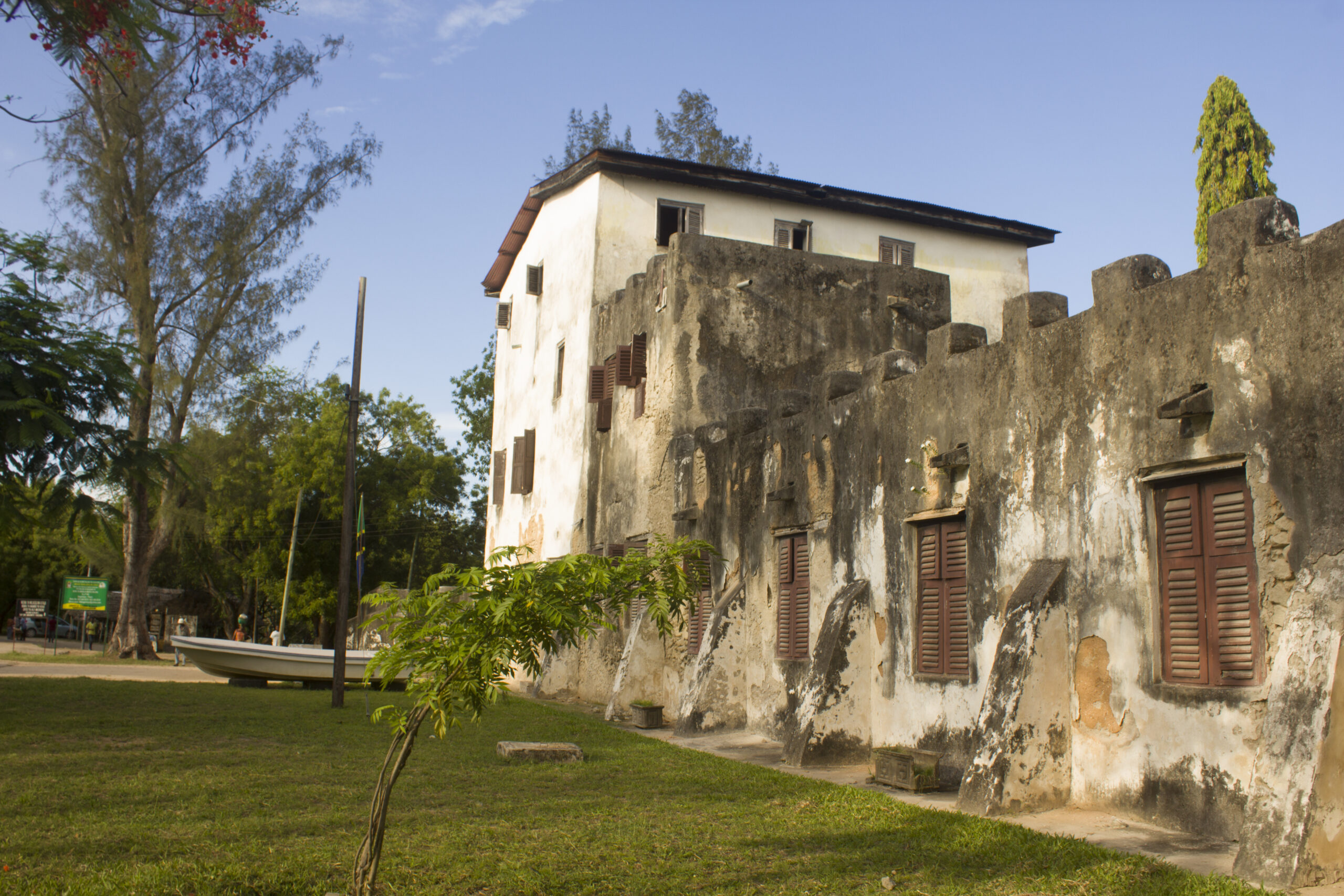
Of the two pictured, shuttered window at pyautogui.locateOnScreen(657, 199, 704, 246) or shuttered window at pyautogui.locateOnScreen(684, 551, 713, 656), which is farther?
shuttered window at pyautogui.locateOnScreen(657, 199, 704, 246)

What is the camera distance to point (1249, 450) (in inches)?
262

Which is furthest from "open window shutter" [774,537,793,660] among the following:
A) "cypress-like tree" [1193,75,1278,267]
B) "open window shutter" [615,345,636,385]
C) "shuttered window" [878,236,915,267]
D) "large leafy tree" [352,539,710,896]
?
"cypress-like tree" [1193,75,1278,267]

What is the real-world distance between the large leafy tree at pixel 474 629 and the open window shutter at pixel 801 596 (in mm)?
7250

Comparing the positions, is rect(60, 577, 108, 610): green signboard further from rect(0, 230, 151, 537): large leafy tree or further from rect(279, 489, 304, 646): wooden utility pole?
rect(0, 230, 151, 537): large leafy tree

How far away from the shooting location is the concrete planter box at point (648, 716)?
45.7ft

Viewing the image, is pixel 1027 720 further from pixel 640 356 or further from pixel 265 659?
pixel 265 659

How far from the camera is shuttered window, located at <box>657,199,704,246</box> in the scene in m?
20.4

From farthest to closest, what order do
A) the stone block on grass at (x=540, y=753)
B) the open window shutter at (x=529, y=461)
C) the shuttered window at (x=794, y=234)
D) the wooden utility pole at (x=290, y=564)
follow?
the wooden utility pole at (x=290, y=564), the open window shutter at (x=529, y=461), the shuttered window at (x=794, y=234), the stone block on grass at (x=540, y=753)

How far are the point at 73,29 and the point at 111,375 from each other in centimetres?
828

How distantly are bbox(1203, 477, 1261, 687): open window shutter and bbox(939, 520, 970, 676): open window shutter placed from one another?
2674mm

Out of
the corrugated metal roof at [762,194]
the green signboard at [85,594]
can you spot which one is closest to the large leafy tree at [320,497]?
the green signboard at [85,594]

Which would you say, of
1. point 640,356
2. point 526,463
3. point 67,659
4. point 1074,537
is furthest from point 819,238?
point 67,659

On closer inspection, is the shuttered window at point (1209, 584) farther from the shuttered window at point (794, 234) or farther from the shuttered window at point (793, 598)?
the shuttered window at point (794, 234)

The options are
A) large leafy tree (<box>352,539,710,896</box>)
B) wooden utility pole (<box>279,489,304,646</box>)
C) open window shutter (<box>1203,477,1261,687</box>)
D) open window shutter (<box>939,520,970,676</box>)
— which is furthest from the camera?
wooden utility pole (<box>279,489,304,646</box>)
